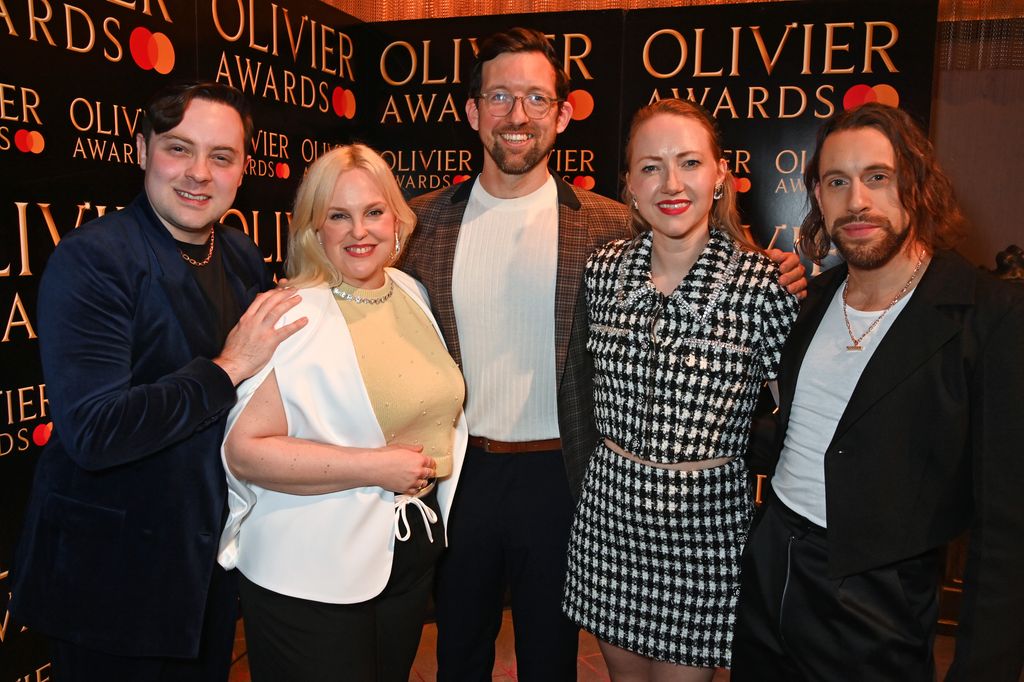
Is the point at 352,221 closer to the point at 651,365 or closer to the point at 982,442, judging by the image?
the point at 651,365

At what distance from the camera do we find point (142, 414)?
1.67 metres

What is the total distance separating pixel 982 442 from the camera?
60.2 inches

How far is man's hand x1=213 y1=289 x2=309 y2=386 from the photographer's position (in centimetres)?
179

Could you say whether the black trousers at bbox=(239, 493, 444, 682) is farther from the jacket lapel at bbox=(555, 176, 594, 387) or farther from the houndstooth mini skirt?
the jacket lapel at bbox=(555, 176, 594, 387)

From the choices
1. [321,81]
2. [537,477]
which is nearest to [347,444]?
[537,477]

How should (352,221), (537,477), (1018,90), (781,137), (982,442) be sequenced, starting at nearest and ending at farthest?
(982,442)
(352,221)
(537,477)
(781,137)
(1018,90)

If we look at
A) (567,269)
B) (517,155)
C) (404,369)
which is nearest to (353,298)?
(404,369)

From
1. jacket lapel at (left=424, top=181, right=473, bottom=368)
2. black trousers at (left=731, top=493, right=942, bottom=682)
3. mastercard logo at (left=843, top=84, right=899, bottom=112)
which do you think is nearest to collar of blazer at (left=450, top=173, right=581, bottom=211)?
jacket lapel at (left=424, top=181, right=473, bottom=368)

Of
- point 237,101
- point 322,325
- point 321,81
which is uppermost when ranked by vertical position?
point 321,81

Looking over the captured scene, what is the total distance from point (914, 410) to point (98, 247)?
5.80 feet

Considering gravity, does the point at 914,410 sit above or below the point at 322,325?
below

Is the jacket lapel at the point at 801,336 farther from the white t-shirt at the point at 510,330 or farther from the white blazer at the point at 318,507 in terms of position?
the white blazer at the point at 318,507

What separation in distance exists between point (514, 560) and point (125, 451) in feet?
3.79

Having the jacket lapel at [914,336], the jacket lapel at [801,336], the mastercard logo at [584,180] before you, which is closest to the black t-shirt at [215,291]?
the jacket lapel at [801,336]
